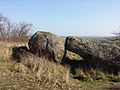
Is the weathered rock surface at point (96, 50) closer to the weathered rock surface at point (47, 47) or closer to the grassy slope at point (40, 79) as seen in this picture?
the weathered rock surface at point (47, 47)

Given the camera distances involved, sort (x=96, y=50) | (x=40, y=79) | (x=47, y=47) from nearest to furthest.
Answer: (x=40, y=79), (x=96, y=50), (x=47, y=47)

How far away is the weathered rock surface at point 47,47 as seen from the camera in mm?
13930

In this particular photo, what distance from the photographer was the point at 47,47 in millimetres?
14000

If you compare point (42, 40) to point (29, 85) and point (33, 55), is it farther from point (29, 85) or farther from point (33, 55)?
point (29, 85)

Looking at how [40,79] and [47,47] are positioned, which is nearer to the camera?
[40,79]

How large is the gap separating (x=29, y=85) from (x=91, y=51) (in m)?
5.31

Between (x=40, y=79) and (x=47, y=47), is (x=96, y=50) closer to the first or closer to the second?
(x=47, y=47)

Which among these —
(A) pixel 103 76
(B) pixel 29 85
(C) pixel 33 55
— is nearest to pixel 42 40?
(C) pixel 33 55

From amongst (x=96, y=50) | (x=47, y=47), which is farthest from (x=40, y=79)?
(x=96, y=50)

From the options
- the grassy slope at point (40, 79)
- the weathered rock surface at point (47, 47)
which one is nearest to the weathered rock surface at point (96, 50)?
the weathered rock surface at point (47, 47)

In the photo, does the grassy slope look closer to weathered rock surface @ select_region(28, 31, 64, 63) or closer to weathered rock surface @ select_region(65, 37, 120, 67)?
weathered rock surface @ select_region(28, 31, 64, 63)

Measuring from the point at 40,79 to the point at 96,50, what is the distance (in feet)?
15.3

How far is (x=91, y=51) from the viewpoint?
13.9 metres

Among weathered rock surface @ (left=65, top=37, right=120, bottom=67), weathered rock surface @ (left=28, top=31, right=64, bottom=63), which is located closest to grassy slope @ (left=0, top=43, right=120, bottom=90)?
weathered rock surface @ (left=28, top=31, right=64, bottom=63)
